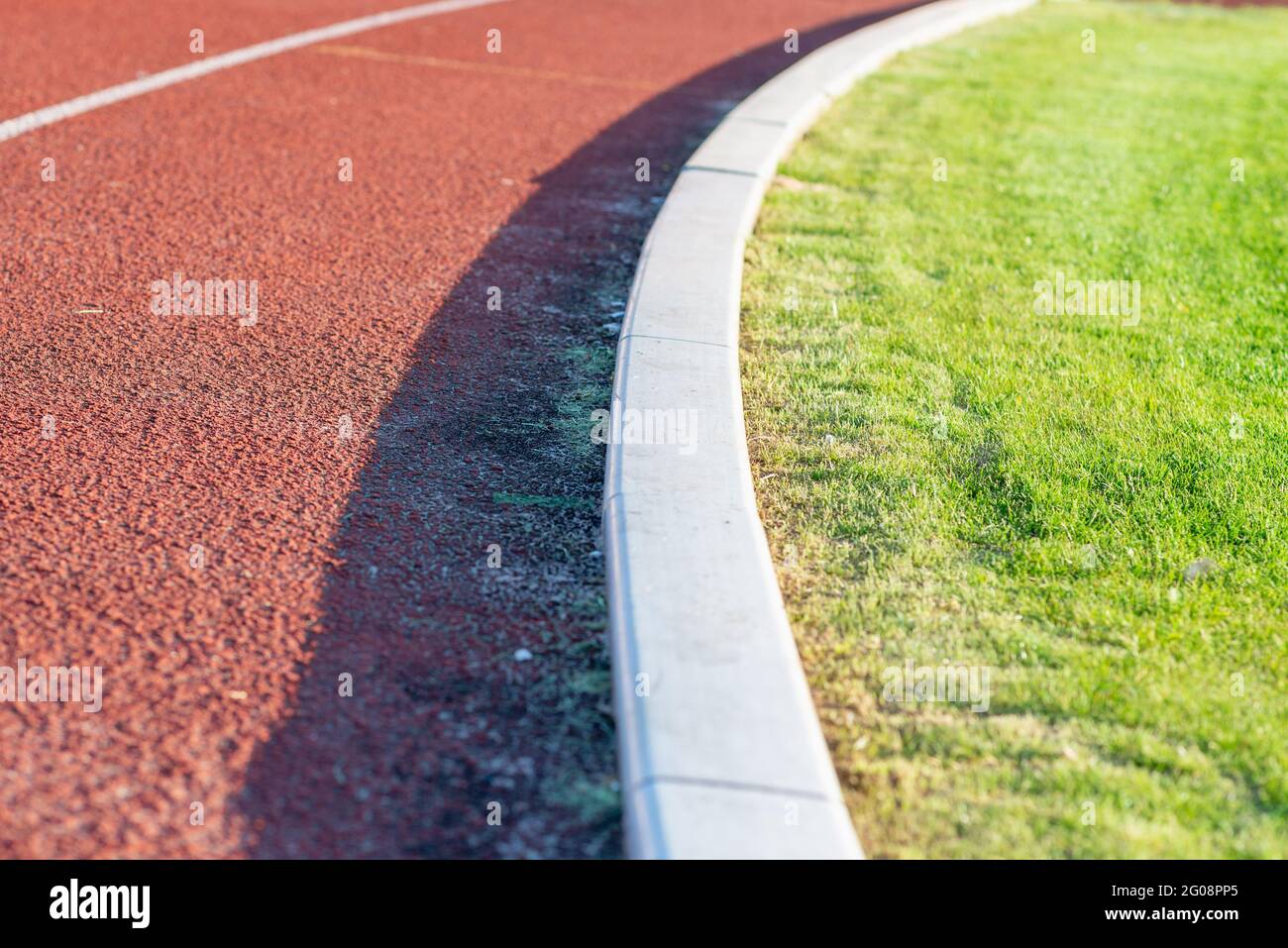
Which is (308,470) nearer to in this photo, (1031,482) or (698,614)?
(698,614)

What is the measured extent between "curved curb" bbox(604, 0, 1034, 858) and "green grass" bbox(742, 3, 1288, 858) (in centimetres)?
17

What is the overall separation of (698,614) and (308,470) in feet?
4.65

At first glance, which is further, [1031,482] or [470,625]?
[1031,482]

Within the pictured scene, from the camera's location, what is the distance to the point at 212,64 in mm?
8492

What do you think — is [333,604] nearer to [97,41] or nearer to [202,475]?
[202,475]

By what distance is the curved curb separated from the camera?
2.49 m

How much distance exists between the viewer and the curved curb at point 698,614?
2494 millimetres

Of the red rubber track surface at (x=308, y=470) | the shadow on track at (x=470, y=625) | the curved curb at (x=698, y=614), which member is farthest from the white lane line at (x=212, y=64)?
the curved curb at (x=698, y=614)

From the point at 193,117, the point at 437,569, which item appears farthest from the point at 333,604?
the point at 193,117

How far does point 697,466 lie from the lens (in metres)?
3.73

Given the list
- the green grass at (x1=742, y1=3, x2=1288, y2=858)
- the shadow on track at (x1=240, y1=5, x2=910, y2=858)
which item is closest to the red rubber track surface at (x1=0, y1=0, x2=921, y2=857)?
the shadow on track at (x1=240, y1=5, x2=910, y2=858)

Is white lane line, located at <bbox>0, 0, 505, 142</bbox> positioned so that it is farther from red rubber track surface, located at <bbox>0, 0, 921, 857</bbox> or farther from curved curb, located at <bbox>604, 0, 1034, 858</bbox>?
curved curb, located at <bbox>604, 0, 1034, 858</bbox>

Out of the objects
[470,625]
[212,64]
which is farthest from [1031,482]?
[212,64]

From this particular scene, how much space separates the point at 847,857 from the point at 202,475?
225 cm
